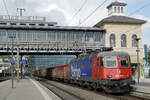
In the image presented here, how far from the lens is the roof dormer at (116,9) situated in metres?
65.0

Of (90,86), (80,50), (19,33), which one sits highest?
(19,33)

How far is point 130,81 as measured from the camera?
18641 mm

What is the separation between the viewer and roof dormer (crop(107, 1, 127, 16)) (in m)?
65.0

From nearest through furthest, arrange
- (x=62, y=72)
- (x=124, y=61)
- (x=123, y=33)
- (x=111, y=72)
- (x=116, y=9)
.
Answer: (x=111, y=72)
(x=124, y=61)
(x=62, y=72)
(x=123, y=33)
(x=116, y=9)

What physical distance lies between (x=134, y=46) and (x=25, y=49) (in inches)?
966


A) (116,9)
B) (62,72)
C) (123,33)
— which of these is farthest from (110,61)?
(116,9)

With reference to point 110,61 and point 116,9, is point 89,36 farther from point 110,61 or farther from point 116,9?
point 110,61

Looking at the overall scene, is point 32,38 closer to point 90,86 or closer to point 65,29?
point 65,29

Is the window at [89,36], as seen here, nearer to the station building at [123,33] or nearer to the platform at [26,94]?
the station building at [123,33]

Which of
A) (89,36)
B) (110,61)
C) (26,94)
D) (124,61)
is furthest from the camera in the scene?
(89,36)

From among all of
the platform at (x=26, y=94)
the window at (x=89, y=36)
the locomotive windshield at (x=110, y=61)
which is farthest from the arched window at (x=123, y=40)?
the locomotive windshield at (x=110, y=61)

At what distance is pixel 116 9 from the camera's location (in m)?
65.5

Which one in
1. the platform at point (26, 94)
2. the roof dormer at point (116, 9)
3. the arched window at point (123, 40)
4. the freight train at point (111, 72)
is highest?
the roof dormer at point (116, 9)

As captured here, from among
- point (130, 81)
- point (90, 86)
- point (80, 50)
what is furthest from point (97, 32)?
point (130, 81)
